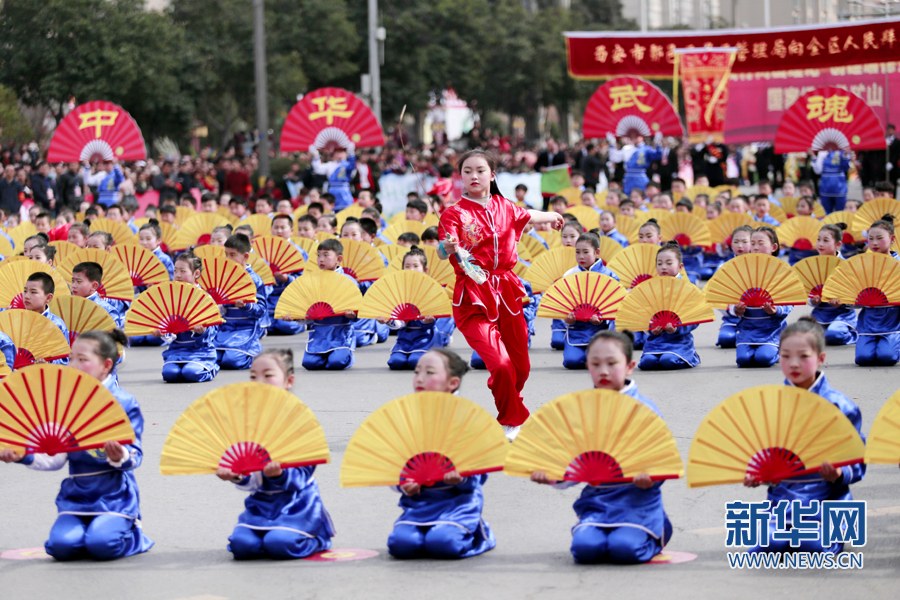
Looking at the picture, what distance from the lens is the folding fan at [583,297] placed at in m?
9.23

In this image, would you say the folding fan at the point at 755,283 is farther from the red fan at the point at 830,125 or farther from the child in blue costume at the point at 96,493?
the red fan at the point at 830,125

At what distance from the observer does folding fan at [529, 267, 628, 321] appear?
30.3 feet

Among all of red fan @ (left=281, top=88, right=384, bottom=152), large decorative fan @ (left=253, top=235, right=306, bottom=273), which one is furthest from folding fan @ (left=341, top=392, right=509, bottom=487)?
red fan @ (left=281, top=88, right=384, bottom=152)

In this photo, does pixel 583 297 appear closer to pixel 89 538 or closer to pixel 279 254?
pixel 279 254

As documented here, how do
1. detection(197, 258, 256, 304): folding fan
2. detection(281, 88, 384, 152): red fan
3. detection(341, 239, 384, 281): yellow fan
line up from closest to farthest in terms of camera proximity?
detection(197, 258, 256, 304): folding fan < detection(341, 239, 384, 281): yellow fan < detection(281, 88, 384, 152): red fan

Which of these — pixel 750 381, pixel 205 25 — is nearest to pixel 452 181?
pixel 750 381

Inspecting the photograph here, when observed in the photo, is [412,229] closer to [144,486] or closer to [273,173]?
[144,486]

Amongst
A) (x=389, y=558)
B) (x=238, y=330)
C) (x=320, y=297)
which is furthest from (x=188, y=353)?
(x=389, y=558)

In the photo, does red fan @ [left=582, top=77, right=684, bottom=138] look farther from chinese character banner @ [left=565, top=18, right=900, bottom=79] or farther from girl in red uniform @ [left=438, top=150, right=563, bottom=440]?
girl in red uniform @ [left=438, top=150, right=563, bottom=440]

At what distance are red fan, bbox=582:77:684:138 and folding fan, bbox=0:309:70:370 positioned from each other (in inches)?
544

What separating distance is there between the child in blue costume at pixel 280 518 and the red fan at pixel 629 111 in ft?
52.7

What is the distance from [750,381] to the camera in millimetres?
8695

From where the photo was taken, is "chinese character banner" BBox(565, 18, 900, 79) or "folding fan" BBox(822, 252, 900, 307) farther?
"chinese character banner" BBox(565, 18, 900, 79)

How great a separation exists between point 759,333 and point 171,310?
4.65 metres
